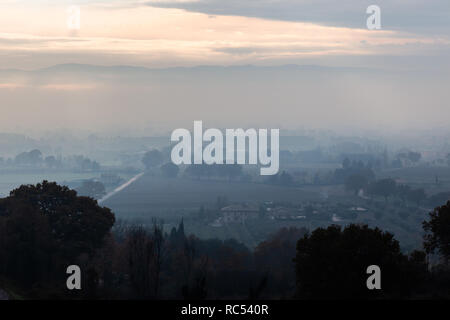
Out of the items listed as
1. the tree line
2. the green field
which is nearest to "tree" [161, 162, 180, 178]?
the green field

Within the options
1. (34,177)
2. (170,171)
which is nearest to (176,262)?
(34,177)

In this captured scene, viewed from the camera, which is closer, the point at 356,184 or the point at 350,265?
the point at 350,265

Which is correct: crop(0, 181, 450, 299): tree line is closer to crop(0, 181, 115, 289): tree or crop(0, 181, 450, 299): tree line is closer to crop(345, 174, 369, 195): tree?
crop(0, 181, 115, 289): tree

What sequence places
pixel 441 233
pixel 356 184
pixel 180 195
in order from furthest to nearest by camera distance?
pixel 356 184
pixel 180 195
pixel 441 233

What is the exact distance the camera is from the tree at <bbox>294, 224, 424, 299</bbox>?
1343 cm

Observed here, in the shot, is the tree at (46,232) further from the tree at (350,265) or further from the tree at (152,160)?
the tree at (152,160)

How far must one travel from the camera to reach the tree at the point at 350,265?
44.1 ft

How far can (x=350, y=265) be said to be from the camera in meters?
13.7

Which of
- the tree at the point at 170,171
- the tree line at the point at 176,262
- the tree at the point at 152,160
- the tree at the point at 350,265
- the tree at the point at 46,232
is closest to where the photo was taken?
the tree at the point at 350,265

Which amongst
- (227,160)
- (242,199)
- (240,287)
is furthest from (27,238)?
(227,160)

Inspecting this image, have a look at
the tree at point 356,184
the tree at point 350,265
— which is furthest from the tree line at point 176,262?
the tree at point 356,184

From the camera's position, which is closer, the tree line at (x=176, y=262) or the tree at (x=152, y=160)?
the tree line at (x=176, y=262)

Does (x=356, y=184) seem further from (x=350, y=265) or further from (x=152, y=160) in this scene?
(x=350, y=265)

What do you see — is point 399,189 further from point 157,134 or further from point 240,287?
point 157,134
